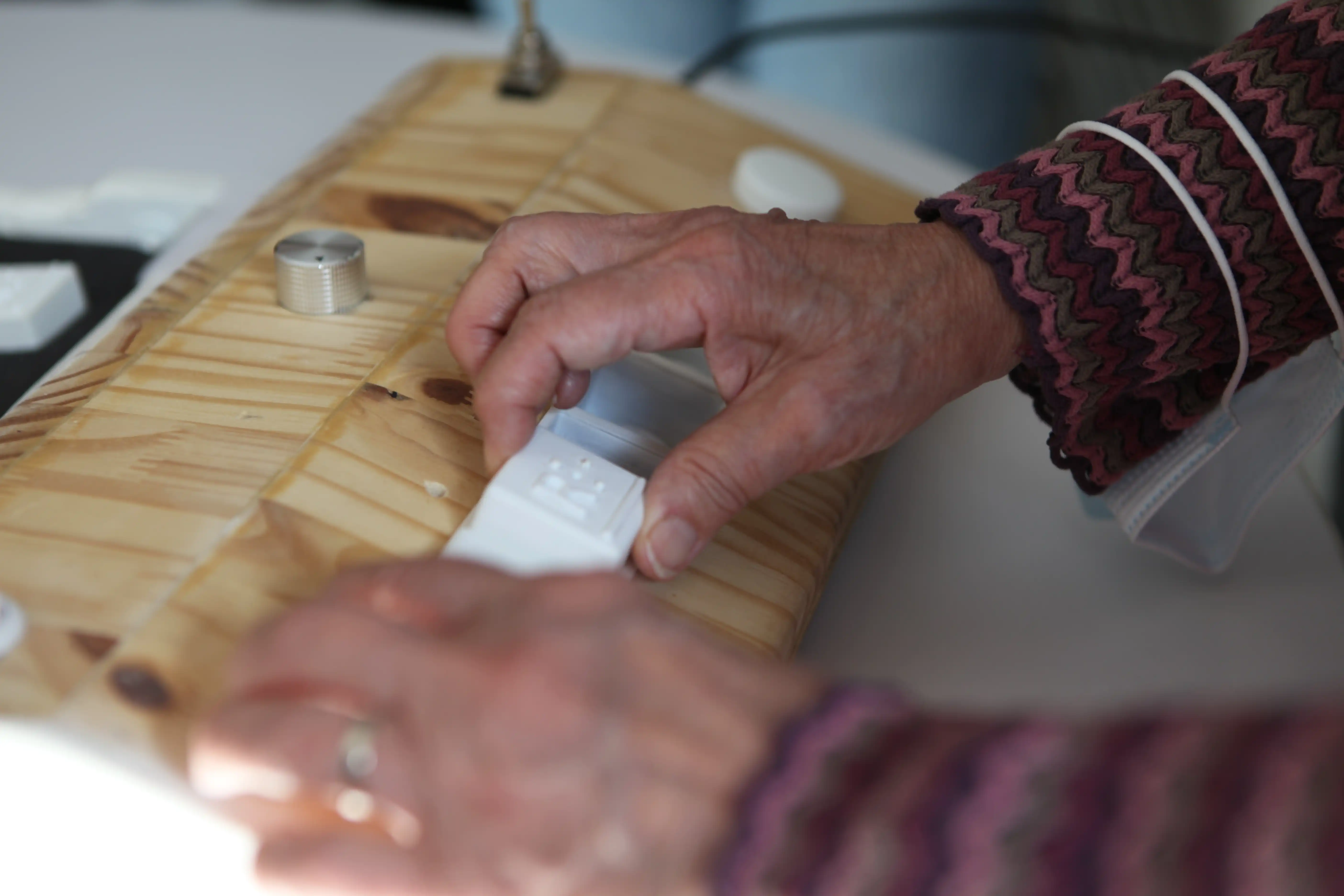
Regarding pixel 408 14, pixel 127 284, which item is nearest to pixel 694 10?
pixel 408 14

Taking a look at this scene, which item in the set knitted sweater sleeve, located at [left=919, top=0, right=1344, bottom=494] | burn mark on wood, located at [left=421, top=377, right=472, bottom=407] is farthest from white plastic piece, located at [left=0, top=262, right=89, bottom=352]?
knitted sweater sleeve, located at [left=919, top=0, right=1344, bottom=494]

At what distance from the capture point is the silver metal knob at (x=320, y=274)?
546 millimetres

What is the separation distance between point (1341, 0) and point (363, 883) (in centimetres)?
54

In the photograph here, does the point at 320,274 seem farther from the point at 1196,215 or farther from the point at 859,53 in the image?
the point at 859,53

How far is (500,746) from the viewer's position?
0.31m

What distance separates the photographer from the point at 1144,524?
0.55 m

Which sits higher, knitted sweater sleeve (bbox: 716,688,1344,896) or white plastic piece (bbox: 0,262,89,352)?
knitted sweater sleeve (bbox: 716,688,1344,896)

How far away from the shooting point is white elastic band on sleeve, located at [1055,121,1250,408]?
0.49 metres

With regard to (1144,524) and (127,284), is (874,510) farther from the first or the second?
(127,284)

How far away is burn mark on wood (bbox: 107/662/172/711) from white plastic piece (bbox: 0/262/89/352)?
28 centimetres

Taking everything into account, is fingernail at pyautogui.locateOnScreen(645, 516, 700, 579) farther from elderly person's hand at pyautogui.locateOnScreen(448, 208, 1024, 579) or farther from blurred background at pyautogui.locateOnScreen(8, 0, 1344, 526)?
blurred background at pyautogui.locateOnScreen(8, 0, 1344, 526)

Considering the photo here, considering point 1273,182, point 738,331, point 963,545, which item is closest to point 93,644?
point 738,331

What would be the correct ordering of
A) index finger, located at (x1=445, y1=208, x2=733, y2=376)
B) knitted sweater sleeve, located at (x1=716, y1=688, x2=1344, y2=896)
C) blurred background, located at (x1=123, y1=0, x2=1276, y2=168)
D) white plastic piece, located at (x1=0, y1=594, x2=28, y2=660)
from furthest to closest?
1. blurred background, located at (x1=123, y1=0, x2=1276, y2=168)
2. index finger, located at (x1=445, y1=208, x2=733, y2=376)
3. white plastic piece, located at (x1=0, y1=594, x2=28, y2=660)
4. knitted sweater sleeve, located at (x1=716, y1=688, x2=1344, y2=896)

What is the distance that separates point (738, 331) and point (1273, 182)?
9.8 inches
